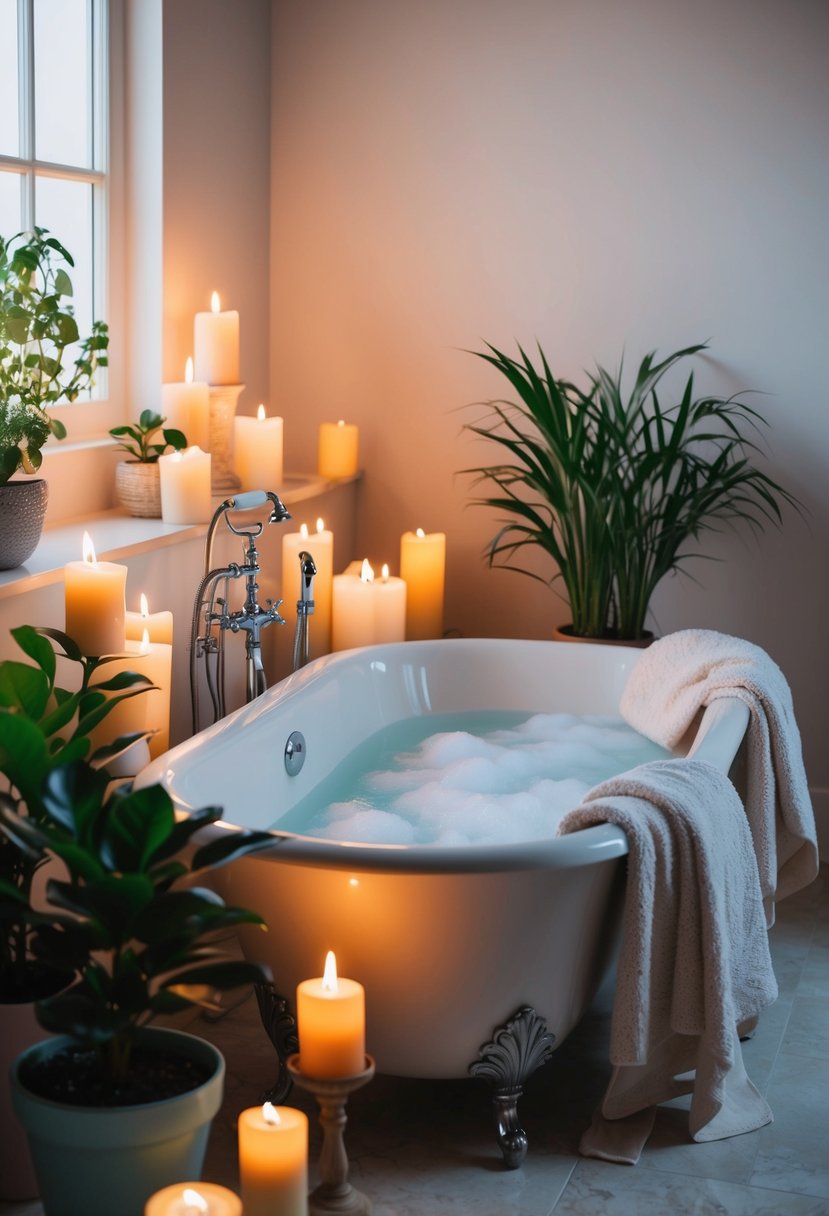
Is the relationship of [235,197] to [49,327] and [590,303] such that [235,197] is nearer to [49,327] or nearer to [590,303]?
[590,303]

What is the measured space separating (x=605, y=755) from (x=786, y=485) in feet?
3.28

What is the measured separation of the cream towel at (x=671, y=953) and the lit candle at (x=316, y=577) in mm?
1222

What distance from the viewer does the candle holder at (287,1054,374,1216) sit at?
191cm

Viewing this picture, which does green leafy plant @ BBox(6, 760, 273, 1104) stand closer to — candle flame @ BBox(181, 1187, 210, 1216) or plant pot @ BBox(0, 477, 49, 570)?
candle flame @ BBox(181, 1187, 210, 1216)

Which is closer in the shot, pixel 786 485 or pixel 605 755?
pixel 605 755

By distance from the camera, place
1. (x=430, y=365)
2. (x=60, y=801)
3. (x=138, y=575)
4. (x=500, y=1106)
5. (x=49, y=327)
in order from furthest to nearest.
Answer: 1. (x=430, y=365)
2. (x=138, y=575)
3. (x=49, y=327)
4. (x=500, y=1106)
5. (x=60, y=801)

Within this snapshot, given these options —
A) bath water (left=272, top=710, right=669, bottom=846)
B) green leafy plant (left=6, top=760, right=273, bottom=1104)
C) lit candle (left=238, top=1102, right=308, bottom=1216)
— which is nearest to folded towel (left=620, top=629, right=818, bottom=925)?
bath water (left=272, top=710, right=669, bottom=846)

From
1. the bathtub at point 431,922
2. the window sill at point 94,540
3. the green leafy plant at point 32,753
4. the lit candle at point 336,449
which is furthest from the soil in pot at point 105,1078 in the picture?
the lit candle at point 336,449

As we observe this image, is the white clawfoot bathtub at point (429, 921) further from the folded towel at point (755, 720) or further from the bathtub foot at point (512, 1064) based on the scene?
the folded towel at point (755, 720)

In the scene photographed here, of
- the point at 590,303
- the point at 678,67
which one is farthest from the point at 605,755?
the point at 678,67

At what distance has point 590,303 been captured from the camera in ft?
12.2

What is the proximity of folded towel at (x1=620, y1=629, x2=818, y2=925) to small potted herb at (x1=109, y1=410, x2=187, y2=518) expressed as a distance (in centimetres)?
116

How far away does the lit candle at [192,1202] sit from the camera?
1.62 metres

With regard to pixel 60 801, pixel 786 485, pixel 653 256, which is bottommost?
pixel 60 801
